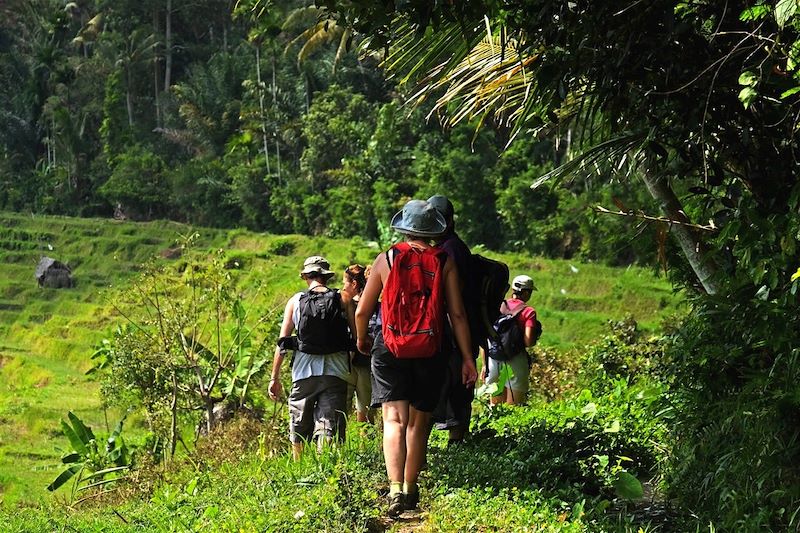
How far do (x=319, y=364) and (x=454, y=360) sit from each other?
4.35 ft

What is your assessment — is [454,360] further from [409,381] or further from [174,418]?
[174,418]

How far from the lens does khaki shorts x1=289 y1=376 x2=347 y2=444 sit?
5.61 meters

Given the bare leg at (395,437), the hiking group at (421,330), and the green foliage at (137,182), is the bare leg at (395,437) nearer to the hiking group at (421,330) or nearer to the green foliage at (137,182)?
the hiking group at (421,330)

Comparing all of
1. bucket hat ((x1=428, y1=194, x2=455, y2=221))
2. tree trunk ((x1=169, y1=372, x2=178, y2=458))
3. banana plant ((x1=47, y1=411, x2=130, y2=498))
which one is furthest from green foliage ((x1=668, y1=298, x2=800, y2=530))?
banana plant ((x1=47, y1=411, x2=130, y2=498))

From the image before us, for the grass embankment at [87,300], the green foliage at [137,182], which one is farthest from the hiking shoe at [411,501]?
the green foliage at [137,182]

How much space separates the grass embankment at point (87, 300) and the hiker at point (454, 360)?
457cm

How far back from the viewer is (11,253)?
3784 cm

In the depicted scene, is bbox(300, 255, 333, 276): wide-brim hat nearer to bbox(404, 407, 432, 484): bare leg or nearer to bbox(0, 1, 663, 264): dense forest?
bbox(404, 407, 432, 484): bare leg

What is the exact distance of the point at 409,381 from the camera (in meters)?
4.25

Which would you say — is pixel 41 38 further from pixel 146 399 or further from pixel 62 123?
pixel 146 399

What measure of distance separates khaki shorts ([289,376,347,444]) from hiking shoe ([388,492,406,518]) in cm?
148

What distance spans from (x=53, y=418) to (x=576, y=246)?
46.0ft

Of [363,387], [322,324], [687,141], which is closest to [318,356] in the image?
[322,324]

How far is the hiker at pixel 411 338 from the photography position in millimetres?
4156
